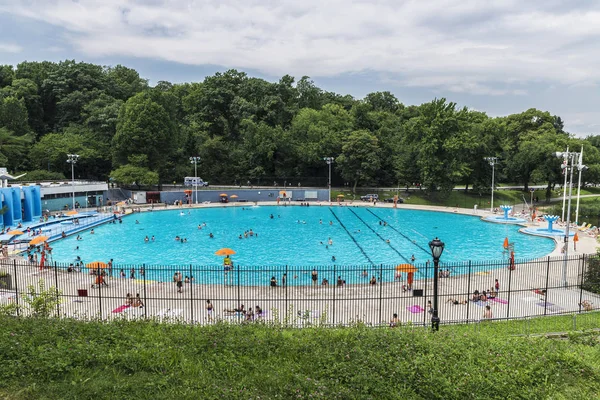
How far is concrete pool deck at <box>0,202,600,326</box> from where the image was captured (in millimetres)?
17719

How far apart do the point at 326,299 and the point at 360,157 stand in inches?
2035

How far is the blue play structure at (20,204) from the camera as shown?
1624 inches

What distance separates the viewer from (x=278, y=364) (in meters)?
9.73

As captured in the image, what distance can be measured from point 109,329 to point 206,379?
4.03 metres

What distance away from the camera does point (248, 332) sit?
11672 mm

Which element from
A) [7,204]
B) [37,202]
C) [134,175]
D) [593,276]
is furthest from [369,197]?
[593,276]

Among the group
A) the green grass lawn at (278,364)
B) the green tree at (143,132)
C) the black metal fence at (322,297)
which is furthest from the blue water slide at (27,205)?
the green grass lawn at (278,364)

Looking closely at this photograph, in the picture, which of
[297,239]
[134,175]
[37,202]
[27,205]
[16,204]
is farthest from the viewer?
[134,175]

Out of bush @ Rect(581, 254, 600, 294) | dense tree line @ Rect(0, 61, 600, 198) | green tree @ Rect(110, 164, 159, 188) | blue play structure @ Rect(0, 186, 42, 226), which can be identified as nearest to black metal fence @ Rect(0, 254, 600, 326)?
bush @ Rect(581, 254, 600, 294)

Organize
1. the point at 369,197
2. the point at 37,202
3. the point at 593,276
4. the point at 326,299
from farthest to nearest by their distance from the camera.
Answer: the point at 369,197, the point at 37,202, the point at 593,276, the point at 326,299

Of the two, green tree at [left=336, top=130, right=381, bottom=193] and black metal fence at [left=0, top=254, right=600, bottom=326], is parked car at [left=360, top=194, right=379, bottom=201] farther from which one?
black metal fence at [left=0, top=254, right=600, bottom=326]

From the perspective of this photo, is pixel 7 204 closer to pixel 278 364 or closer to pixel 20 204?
pixel 20 204

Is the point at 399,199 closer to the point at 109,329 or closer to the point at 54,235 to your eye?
the point at 54,235

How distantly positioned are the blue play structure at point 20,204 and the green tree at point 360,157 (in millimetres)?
41158
